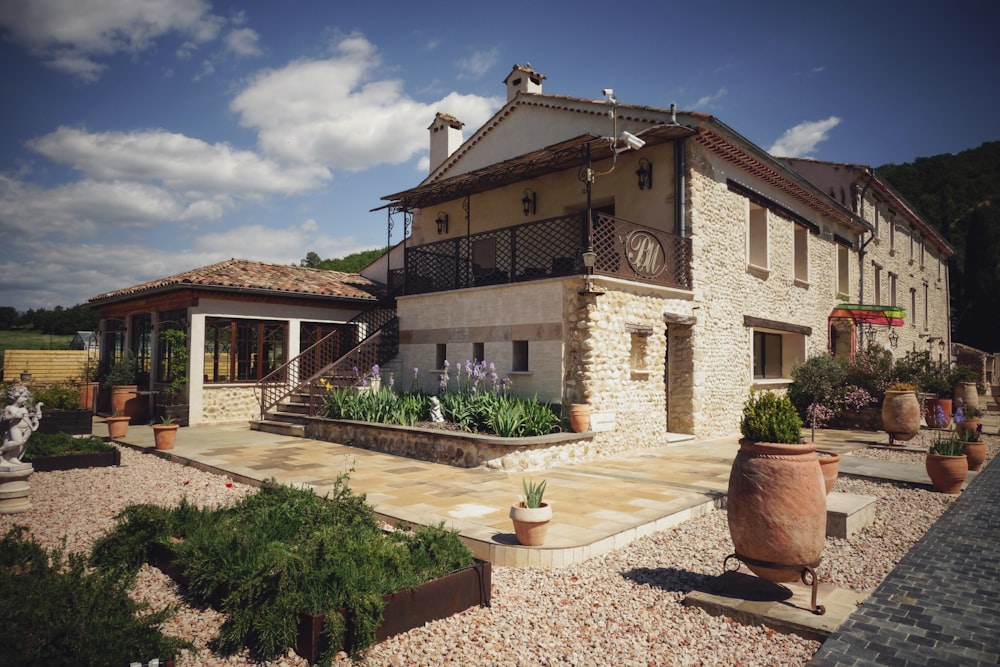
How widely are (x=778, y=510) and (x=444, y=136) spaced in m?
16.0

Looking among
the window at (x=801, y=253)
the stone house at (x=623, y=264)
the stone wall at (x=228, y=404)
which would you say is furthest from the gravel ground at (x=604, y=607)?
the window at (x=801, y=253)

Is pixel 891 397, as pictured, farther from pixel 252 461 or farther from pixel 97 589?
pixel 97 589

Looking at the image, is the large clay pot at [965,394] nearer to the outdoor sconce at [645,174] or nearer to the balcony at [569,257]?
→ the balcony at [569,257]

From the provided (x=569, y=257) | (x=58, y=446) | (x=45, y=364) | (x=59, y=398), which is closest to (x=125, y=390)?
(x=59, y=398)

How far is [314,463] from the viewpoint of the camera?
9156mm

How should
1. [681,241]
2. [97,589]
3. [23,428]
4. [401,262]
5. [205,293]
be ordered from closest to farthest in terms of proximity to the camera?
[97,589]
[23,428]
[681,241]
[205,293]
[401,262]

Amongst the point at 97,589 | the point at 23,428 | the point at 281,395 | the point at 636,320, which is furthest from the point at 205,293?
the point at 97,589

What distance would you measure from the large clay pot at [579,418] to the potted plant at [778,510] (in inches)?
224

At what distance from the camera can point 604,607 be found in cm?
395

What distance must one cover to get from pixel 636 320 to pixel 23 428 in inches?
355

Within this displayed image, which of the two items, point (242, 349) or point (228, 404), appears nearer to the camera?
point (228, 404)

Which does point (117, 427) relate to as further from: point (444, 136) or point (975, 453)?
point (975, 453)

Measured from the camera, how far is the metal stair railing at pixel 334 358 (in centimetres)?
1344

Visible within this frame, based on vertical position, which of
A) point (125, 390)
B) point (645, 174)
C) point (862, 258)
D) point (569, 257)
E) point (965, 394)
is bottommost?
point (125, 390)
